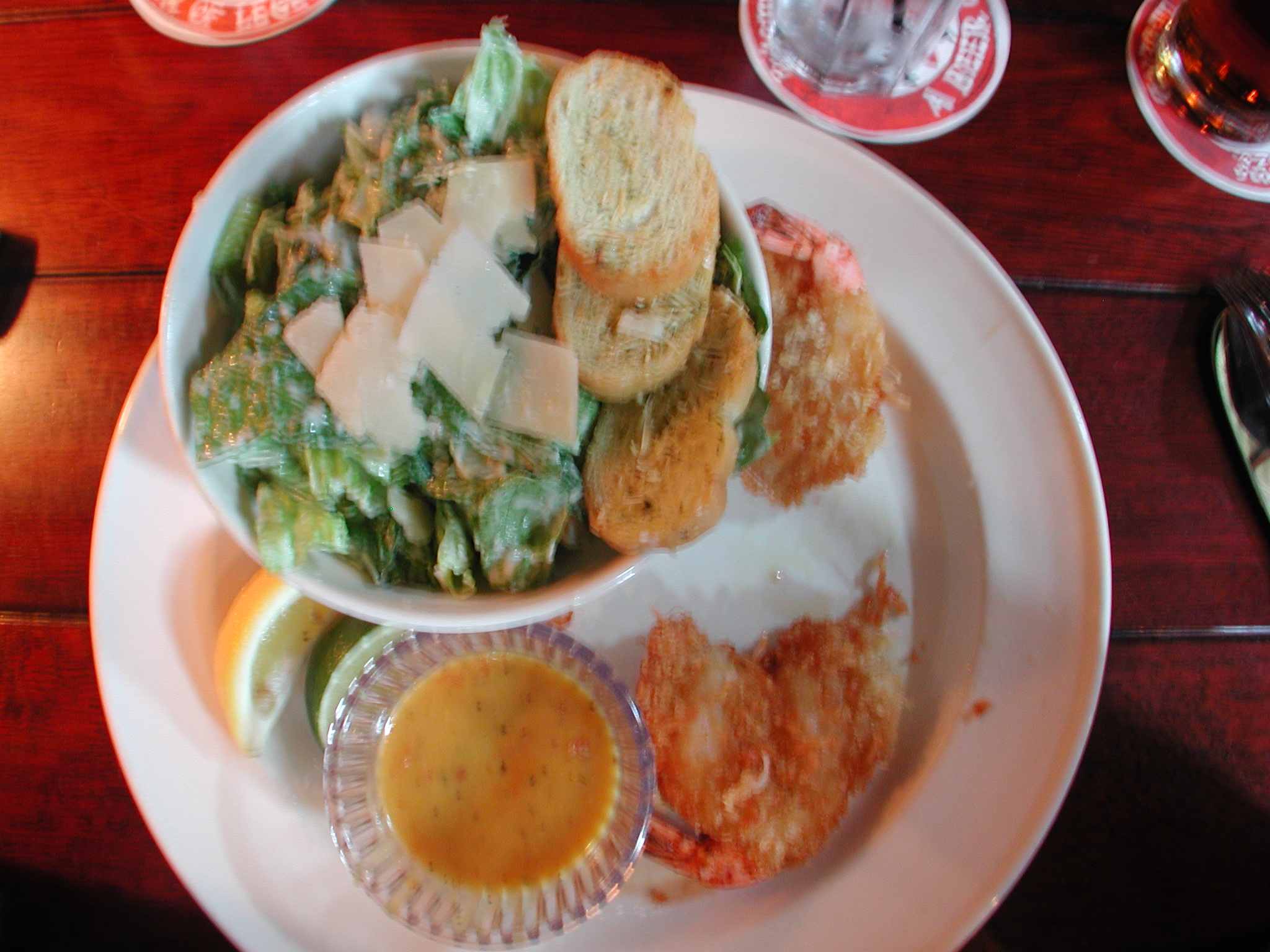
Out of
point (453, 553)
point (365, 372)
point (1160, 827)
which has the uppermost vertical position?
point (365, 372)

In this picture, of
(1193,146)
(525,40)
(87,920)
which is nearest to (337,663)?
(87,920)

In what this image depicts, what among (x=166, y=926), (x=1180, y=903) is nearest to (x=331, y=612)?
(x=166, y=926)

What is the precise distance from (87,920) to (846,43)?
A: 224 cm

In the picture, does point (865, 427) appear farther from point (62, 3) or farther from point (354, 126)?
point (62, 3)

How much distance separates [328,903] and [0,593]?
839mm

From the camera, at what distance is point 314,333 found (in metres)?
0.88

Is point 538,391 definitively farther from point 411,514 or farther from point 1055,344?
point 1055,344

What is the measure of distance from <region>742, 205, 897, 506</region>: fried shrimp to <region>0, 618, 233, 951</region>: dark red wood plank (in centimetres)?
125

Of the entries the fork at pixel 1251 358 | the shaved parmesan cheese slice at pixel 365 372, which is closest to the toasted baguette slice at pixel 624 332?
the shaved parmesan cheese slice at pixel 365 372

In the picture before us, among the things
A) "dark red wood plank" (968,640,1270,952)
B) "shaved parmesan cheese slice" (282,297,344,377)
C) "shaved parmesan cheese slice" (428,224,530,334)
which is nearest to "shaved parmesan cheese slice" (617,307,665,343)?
"shaved parmesan cheese slice" (428,224,530,334)

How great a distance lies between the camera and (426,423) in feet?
3.01

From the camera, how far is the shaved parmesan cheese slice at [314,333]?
0.88 meters

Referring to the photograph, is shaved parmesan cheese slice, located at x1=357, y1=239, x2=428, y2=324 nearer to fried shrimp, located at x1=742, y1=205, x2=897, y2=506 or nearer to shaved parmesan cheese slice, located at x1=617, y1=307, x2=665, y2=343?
shaved parmesan cheese slice, located at x1=617, y1=307, x2=665, y2=343

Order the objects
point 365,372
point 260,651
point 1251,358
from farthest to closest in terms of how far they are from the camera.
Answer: point 1251,358, point 260,651, point 365,372
